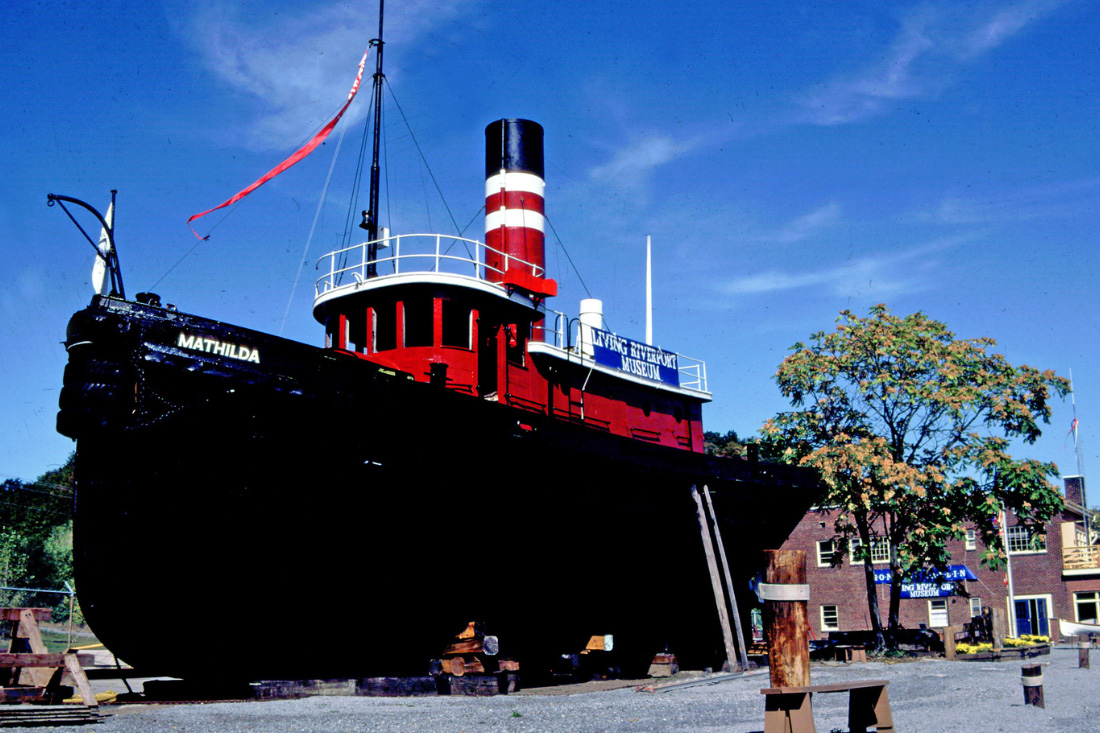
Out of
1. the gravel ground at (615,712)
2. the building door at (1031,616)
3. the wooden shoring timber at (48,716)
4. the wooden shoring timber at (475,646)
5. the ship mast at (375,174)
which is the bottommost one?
the building door at (1031,616)

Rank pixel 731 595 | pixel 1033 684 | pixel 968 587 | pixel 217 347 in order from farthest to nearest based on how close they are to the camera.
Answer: pixel 968 587
pixel 731 595
pixel 217 347
pixel 1033 684

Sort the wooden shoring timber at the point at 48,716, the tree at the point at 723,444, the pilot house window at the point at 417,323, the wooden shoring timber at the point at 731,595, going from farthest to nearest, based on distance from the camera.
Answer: the tree at the point at 723,444, the wooden shoring timber at the point at 731,595, the pilot house window at the point at 417,323, the wooden shoring timber at the point at 48,716

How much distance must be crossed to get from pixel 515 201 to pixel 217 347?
10.1 metres

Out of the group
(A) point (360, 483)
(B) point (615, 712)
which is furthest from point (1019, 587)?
(A) point (360, 483)

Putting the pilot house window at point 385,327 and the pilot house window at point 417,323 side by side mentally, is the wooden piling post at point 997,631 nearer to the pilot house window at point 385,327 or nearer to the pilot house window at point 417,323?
the pilot house window at point 417,323

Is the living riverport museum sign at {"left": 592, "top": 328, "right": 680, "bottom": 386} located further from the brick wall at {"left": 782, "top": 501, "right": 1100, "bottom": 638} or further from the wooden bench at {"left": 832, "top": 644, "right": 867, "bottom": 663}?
the brick wall at {"left": 782, "top": 501, "right": 1100, "bottom": 638}

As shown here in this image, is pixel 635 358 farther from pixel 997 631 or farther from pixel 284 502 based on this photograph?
pixel 997 631

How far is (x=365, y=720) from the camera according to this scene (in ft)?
30.2

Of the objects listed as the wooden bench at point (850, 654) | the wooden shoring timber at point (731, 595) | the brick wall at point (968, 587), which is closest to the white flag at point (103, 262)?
the wooden shoring timber at point (731, 595)

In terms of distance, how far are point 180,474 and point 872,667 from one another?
1386 cm

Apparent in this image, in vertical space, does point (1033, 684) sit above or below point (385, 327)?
below

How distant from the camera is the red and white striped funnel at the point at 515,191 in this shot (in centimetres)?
2012

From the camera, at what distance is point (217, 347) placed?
11.4 metres

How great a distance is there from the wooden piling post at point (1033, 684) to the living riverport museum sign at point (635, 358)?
862 cm
